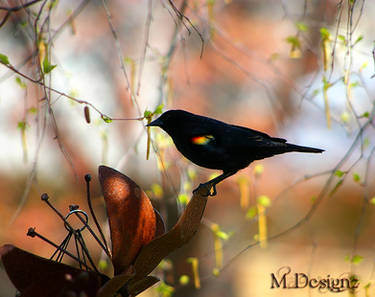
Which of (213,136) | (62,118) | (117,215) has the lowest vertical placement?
(117,215)

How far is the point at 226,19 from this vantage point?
4.87m

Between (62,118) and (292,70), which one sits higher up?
(292,70)

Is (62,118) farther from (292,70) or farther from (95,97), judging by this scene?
(292,70)

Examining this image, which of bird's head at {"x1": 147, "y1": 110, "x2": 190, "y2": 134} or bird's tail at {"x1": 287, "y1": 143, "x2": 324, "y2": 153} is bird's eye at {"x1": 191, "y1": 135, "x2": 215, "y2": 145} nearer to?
bird's head at {"x1": 147, "y1": 110, "x2": 190, "y2": 134}

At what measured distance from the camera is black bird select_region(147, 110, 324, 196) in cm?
163

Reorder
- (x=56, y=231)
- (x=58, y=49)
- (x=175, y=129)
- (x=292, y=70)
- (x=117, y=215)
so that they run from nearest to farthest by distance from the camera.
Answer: (x=117, y=215) < (x=175, y=129) < (x=58, y=49) < (x=56, y=231) < (x=292, y=70)

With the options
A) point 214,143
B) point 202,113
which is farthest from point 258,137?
point 202,113

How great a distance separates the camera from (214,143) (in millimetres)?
1663

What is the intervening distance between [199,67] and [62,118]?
4.41 ft

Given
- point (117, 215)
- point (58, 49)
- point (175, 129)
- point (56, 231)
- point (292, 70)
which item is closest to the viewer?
point (117, 215)

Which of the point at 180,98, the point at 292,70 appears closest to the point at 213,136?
the point at 180,98

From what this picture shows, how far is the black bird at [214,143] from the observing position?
1.63 m

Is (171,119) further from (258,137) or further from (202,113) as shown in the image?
(202,113)

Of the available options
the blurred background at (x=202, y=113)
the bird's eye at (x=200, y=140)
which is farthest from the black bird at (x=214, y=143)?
the blurred background at (x=202, y=113)
